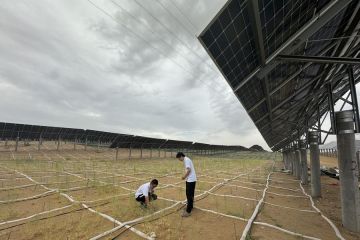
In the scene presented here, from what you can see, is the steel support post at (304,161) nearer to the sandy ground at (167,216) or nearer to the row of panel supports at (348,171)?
the sandy ground at (167,216)

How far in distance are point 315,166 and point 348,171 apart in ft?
13.2

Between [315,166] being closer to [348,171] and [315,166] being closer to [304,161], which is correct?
[304,161]

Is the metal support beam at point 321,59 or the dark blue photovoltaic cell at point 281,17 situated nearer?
the metal support beam at point 321,59

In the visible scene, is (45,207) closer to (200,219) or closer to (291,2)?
(200,219)

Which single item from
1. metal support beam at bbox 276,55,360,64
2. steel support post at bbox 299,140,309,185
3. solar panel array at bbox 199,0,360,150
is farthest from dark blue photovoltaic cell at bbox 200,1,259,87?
steel support post at bbox 299,140,309,185

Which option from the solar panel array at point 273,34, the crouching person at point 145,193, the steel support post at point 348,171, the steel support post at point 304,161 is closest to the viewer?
the solar panel array at point 273,34

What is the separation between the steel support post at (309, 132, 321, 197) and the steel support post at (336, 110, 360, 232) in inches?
147

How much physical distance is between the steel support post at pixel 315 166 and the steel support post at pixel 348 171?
12.3 feet

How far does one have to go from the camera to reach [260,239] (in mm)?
4691

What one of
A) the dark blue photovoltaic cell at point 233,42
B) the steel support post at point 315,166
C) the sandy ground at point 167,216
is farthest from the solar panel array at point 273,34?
the sandy ground at point 167,216

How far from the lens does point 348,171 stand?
18.5 ft

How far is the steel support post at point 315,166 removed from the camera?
923 cm

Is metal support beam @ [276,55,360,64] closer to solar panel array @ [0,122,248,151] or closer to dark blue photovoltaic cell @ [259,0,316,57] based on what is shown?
dark blue photovoltaic cell @ [259,0,316,57]

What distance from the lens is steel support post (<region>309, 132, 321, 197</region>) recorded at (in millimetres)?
9234
